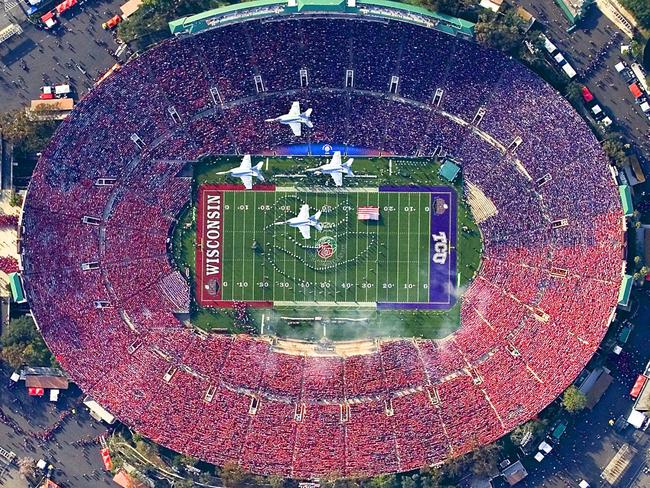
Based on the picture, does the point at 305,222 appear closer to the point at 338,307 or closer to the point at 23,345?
the point at 338,307

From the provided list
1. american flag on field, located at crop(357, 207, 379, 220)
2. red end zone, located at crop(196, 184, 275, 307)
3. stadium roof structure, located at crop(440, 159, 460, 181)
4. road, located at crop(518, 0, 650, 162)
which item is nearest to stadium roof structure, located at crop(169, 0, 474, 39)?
road, located at crop(518, 0, 650, 162)

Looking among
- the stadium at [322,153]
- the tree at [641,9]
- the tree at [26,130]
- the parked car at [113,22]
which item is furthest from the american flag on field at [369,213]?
the tree at [26,130]

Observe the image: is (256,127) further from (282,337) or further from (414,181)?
(282,337)

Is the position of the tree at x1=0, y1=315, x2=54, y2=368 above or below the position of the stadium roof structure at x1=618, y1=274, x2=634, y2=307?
below

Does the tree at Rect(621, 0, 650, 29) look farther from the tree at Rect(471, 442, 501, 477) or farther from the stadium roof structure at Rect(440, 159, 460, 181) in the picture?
the tree at Rect(471, 442, 501, 477)

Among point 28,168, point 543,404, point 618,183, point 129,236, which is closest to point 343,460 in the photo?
point 543,404
